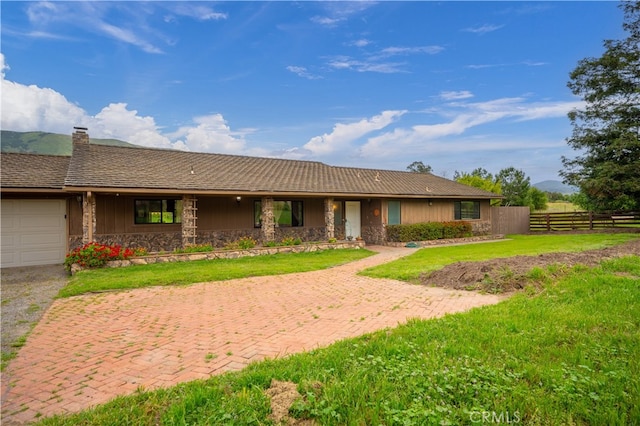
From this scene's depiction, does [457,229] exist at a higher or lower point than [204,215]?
lower

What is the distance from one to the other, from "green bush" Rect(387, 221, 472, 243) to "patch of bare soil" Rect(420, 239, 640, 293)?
28.1 feet

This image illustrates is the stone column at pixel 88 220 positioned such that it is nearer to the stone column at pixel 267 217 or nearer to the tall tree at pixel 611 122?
the stone column at pixel 267 217

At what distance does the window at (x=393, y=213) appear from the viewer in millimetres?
18422

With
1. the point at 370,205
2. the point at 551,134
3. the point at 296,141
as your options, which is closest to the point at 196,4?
the point at 370,205

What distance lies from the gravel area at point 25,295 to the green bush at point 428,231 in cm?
1415

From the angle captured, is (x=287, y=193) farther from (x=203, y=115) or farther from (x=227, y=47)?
(x=203, y=115)

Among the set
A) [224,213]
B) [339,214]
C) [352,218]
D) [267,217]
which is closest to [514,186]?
[352,218]

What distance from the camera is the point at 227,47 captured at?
1678cm

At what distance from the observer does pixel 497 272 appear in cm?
771

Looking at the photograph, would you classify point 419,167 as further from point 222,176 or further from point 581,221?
point 222,176

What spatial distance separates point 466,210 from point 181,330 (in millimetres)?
20766

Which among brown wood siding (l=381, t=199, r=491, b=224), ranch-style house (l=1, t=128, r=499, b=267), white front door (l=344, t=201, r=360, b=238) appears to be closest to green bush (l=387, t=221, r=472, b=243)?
ranch-style house (l=1, t=128, r=499, b=267)

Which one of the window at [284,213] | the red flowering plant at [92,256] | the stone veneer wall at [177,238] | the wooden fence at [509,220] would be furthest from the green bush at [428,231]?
the red flowering plant at [92,256]

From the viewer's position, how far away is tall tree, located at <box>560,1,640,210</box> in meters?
19.6
